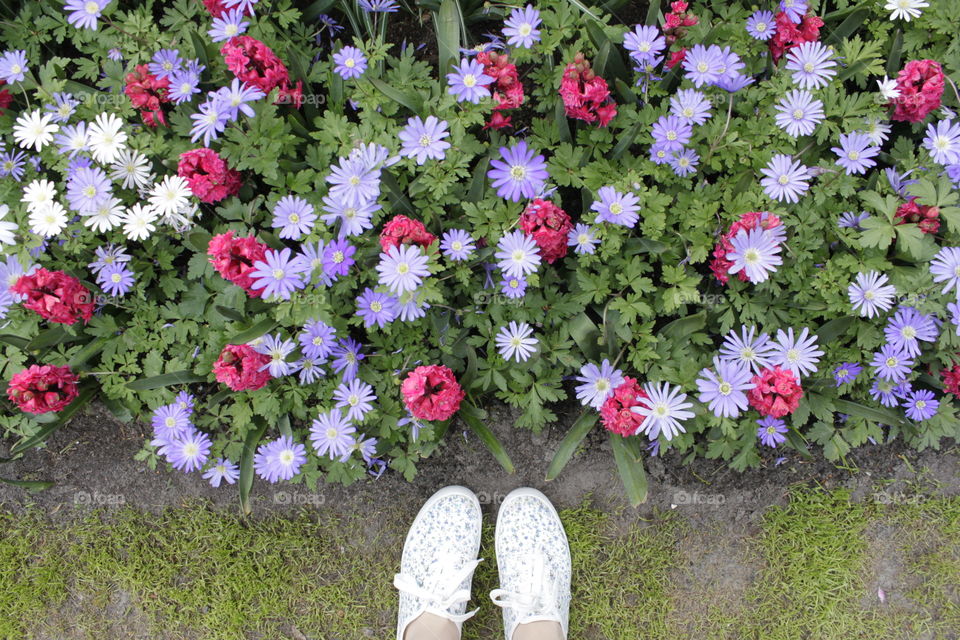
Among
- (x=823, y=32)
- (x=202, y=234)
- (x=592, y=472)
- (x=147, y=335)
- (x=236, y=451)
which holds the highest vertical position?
(x=823, y=32)

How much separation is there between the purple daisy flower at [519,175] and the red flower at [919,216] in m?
1.22

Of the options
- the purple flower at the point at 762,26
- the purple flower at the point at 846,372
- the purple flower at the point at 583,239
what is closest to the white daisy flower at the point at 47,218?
the purple flower at the point at 583,239

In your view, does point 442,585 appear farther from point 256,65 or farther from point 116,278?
point 256,65

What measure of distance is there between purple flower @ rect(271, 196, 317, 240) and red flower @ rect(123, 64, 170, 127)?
0.57 m

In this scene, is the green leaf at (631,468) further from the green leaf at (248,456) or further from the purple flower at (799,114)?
the green leaf at (248,456)

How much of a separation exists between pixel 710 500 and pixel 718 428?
A: 0.54 m

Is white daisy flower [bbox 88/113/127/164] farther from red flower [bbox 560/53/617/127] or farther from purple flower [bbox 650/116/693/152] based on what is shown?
purple flower [bbox 650/116/693/152]

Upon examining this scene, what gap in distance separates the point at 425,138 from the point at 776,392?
138 cm

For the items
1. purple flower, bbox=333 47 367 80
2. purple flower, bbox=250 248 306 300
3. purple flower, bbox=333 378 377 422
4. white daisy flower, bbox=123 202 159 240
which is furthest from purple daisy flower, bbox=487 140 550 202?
white daisy flower, bbox=123 202 159 240

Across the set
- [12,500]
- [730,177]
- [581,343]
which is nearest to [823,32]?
[730,177]

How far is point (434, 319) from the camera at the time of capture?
2348mm

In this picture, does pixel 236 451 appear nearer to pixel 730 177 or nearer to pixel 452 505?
pixel 452 505

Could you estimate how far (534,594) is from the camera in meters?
2.68

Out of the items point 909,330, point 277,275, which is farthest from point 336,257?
point 909,330
